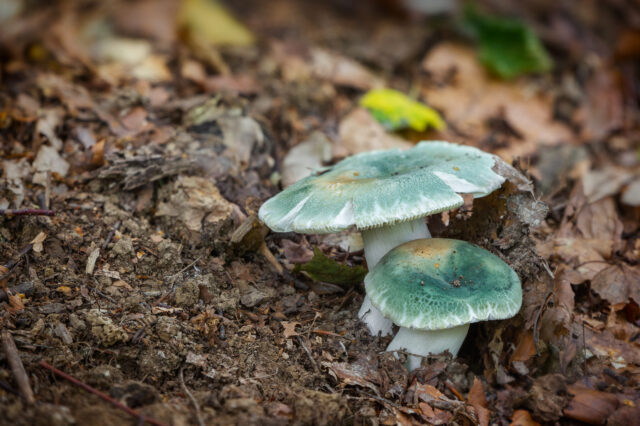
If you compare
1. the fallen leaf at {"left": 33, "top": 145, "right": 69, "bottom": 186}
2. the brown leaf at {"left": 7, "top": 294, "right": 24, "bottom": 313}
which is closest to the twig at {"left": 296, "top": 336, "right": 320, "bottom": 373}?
the brown leaf at {"left": 7, "top": 294, "right": 24, "bottom": 313}

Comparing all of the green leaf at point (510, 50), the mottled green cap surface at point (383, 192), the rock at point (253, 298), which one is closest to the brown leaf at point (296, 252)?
the rock at point (253, 298)

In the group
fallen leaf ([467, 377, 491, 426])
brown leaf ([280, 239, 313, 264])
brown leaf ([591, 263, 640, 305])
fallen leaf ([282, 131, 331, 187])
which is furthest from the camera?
fallen leaf ([282, 131, 331, 187])

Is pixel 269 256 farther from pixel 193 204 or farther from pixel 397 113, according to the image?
pixel 397 113

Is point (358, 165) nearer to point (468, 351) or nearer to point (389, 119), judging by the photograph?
point (468, 351)

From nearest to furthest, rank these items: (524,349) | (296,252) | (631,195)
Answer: (524,349) → (296,252) → (631,195)

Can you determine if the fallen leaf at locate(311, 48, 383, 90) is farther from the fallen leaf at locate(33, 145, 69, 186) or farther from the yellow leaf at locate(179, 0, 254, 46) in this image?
the fallen leaf at locate(33, 145, 69, 186)

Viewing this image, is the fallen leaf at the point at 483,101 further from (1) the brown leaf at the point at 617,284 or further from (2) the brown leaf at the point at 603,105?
(1) the brown leaf at the point at 617,284

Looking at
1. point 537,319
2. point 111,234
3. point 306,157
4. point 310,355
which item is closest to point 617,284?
point 537,319
